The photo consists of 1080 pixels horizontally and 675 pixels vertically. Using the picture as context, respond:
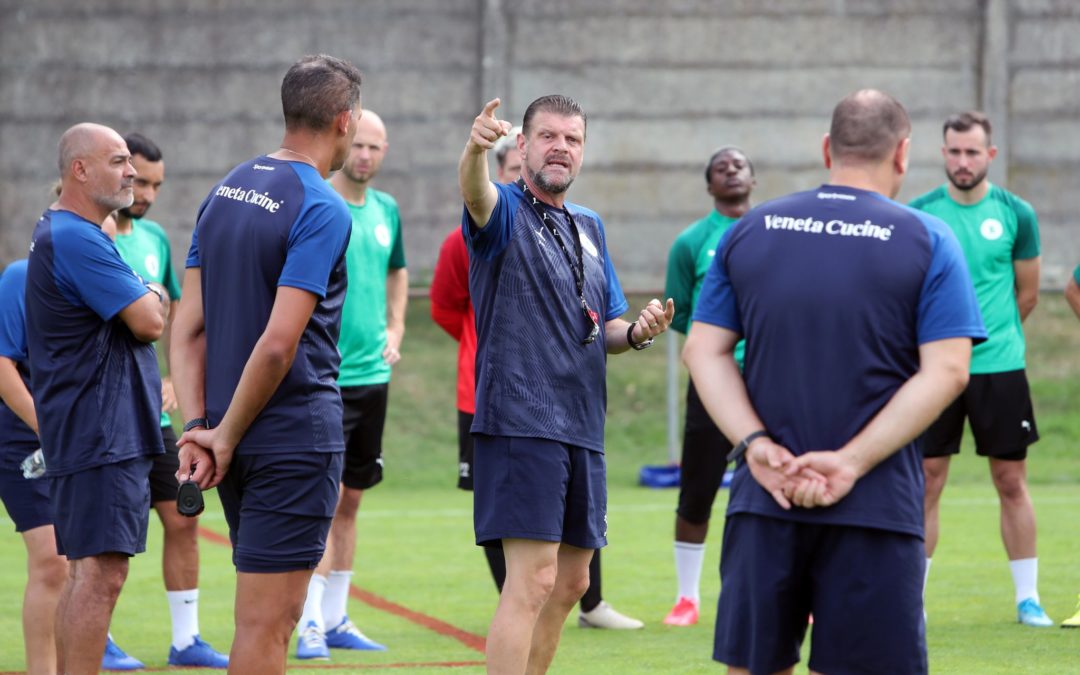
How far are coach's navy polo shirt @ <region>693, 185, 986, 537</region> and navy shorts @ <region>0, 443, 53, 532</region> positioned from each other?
3.27 m

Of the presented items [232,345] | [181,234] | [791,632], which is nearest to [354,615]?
[232,345]

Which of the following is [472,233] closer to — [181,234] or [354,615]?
[354,615]

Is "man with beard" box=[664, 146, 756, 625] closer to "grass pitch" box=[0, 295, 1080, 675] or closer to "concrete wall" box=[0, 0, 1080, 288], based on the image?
"grass pitch" box=[0, 295, 1080, 675]

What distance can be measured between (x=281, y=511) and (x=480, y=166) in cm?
124

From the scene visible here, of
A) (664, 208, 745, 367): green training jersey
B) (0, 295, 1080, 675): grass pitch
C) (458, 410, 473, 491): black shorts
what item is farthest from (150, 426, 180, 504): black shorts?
(664, 208, 745, 367): green training jersey

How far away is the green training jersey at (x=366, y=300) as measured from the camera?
7.26 metres

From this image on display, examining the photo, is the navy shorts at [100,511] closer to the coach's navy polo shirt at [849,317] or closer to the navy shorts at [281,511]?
the navy shorts at [281,511]

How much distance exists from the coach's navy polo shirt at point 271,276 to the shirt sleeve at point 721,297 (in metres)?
1.10

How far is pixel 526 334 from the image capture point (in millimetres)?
5133

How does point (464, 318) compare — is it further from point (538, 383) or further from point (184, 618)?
point (538, 383)

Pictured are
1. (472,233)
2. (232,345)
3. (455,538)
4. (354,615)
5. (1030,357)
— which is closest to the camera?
(232,345)

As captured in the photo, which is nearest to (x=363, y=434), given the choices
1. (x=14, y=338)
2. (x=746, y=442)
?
(x=14, y=338)

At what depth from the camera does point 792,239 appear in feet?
12.8

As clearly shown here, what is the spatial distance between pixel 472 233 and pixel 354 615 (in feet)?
11.9
